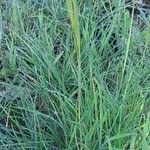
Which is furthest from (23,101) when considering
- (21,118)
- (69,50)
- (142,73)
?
(142,73)

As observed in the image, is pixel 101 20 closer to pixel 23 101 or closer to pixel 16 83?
pixel 16 83

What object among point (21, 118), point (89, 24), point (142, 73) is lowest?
point (21, 118)

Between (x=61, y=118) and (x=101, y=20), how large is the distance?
2.33 ft

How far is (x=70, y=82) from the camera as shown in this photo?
164 centimetres

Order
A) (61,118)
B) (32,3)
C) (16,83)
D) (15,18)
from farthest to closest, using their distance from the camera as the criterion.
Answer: (32,3), (15,18), (16,83), (61,118)

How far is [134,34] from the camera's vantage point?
74.7 inches

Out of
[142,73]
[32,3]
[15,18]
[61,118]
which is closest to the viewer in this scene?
[61,118]

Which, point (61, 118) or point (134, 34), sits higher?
point (134, 34)

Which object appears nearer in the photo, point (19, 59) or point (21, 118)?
point (21, 118)

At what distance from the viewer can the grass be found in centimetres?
130

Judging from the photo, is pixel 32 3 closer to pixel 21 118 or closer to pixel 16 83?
pixel 16 83

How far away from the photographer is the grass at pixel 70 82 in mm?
1296

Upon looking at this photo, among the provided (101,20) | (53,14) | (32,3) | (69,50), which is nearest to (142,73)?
(69,50)

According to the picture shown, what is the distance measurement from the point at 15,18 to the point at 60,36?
9.3 inches
